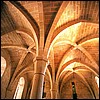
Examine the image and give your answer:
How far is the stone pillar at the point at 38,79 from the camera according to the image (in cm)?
769

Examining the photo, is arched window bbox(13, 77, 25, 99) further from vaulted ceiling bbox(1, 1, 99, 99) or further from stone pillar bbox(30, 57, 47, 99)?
A: stone pillar bbox(30, 57, 47, 99)

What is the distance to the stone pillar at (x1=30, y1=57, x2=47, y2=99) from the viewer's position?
7688 mm

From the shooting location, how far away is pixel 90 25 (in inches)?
444

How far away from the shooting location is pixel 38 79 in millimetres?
8055

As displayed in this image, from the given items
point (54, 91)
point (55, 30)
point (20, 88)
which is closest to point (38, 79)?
point (55, 30)

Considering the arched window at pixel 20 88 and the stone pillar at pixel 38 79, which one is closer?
the stone pillar at pixel 38 79

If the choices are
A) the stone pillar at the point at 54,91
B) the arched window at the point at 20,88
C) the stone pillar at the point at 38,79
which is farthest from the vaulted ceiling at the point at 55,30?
the arched window at the point at 20,88

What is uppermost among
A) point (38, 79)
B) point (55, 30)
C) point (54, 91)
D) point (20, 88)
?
point (55, 30)

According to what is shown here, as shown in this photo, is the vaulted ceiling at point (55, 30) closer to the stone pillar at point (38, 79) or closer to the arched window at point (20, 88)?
the stone pillar at point (38, 79)

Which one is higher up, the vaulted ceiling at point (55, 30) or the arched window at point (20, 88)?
the vaulted ceiling at point (55, 30)

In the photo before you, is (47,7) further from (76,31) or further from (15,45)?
(15,45)

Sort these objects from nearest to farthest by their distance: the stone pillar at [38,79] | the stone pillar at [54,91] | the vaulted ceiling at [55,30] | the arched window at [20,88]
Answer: the stone pillar at [38,79] < the vaulted ceiling at [55,30] < the stone pillar at [54,91] < the arched window at [20,88]

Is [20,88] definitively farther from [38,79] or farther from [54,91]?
[38,79]

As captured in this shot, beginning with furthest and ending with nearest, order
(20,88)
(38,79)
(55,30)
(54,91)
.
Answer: (20,88)
(54,91)
(55,30)
(38,79)
